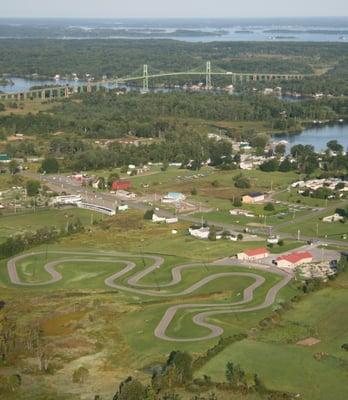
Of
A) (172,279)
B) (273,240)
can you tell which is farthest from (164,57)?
(172,279)

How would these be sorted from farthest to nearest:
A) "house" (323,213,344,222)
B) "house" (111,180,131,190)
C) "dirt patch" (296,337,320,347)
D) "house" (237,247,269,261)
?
"house" (111,180,131,190)
"house" (323,213,344,222)
"house" (237,247,269,261)
"dirt patch" (296,337,320,347)

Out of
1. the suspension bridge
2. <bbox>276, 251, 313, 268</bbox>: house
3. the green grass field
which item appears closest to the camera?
the green grass field

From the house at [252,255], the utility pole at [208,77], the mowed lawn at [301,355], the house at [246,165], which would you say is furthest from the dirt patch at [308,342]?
the utility pole at [208,77]

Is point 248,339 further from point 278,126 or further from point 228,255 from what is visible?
point 278,126

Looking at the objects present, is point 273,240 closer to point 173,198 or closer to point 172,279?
point 172,279

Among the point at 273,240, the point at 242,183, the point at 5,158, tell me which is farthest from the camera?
the point at 5,158

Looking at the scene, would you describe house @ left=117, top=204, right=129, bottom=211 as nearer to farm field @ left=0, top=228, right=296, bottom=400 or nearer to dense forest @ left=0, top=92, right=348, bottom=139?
farm field @ left=0, top=228, right=296, bottom=400

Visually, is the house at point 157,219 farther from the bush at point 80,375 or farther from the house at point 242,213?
the bush at point 80,375

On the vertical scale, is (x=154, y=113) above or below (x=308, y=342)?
below

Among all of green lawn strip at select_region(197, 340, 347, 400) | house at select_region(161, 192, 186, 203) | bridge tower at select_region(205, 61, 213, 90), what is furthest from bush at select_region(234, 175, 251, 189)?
bridge tower at select_region(205, 61, 213, 90)
